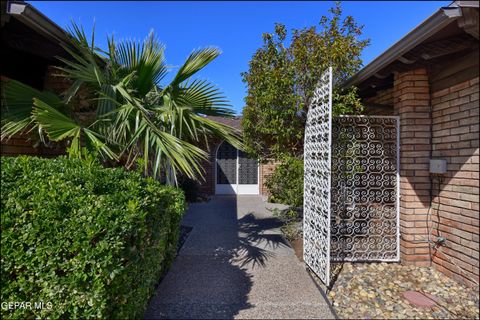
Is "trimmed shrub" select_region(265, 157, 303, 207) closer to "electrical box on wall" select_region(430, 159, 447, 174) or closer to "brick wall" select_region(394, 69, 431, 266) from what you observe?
"brick wall" select_region(394, 69, 431, 266)

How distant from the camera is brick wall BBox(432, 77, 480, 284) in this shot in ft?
10.5

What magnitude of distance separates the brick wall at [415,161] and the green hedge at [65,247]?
3.81 metres

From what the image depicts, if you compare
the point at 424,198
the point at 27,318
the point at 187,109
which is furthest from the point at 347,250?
the point at 27,318

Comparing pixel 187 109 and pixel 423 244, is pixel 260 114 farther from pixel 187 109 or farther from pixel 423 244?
pixel 423 244

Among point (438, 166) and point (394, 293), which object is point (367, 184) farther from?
point (394, 293)

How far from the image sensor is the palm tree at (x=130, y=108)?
3531 mm

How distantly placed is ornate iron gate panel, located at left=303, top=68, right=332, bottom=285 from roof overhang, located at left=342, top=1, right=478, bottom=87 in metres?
0.76

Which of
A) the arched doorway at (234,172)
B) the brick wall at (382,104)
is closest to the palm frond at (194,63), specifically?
the brick wall at (382,104)

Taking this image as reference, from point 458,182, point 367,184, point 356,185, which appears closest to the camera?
point 458,182

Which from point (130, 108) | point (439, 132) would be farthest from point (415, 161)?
point (130, 108)

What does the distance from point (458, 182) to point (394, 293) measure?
1.61 meters

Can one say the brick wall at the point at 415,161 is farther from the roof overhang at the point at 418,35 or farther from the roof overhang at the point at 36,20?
the roof overhang at the point at 36,20

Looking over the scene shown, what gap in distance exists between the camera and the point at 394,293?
11.6 ft

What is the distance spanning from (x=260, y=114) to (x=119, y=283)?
388cm
